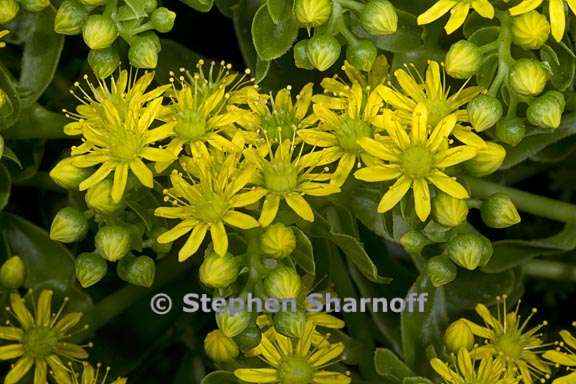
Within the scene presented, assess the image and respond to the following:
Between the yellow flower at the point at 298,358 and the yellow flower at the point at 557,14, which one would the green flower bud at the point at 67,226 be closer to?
the yellow flower at the point at 298,358

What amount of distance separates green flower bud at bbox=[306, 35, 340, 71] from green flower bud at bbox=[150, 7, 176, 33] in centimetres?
18

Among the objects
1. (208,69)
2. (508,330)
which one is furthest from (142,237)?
(508,330)

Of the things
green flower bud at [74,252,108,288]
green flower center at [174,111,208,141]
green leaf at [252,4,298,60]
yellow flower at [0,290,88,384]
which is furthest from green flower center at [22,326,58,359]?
green leaf at [252,4,298,60]

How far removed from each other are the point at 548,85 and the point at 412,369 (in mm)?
418

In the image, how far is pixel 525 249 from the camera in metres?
1.53

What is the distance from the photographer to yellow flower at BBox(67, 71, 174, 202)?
1.36 metres

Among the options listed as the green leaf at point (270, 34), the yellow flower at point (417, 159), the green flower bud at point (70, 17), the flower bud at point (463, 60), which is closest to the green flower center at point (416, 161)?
the yellow flower at point (417, 159)

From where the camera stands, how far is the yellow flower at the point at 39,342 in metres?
1.49

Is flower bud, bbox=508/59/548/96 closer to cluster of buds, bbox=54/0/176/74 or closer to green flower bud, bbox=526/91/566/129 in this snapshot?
green flower bud, bbox=526/91/566/129

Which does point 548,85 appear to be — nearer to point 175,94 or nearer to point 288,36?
point 288,36

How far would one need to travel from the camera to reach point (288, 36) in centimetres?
144

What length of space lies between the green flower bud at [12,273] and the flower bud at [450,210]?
0.56 metres

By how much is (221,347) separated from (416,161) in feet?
1.11

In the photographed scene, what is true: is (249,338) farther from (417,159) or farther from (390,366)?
(417,159)
